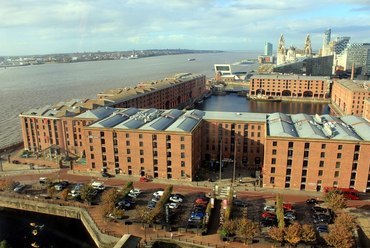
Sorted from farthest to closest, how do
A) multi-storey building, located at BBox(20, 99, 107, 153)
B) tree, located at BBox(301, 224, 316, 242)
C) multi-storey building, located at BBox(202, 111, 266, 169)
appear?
multi-storey building, located at BBox(20, 99, 107, 153)
multi-storey building, located at BBox(202, 111, 266, 169)
tree, located at BBox(301, 224, 316, 242)

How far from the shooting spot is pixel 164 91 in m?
104

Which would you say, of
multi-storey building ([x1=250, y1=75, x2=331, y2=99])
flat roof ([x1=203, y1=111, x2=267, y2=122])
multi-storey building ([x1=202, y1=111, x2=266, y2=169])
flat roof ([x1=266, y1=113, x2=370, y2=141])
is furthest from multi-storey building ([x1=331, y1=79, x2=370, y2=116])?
multi-storey building ([x1=202, y1=111, x2=266, y2=169])

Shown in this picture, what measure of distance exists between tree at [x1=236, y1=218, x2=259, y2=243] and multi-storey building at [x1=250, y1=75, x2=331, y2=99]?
121 metres

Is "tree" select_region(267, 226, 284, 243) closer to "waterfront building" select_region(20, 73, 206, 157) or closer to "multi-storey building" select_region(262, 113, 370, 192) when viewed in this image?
"multi-storey building" select_region(262, 113, 370, 192)

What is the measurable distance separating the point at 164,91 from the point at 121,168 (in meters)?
56.4

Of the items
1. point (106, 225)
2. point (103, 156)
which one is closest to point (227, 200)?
point (106, 225)

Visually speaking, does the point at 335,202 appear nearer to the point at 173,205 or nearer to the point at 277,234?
the point at 277,234

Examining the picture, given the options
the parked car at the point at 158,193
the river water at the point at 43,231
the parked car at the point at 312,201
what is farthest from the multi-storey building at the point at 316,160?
the river water at the point at 43,231

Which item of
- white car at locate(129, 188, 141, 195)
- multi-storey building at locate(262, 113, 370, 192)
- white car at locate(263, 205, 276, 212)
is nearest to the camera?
white car at locate(263, 205, 276, 212)

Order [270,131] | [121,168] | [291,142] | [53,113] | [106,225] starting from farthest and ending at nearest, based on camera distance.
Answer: [53,113] → [121,168] → [270,131] → [291,142] → [106,225]

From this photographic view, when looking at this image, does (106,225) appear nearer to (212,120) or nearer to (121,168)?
(121,168)

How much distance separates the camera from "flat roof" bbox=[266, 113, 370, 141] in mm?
44884

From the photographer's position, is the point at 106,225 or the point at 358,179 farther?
the point at 358,179

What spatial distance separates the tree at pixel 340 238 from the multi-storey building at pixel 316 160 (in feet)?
44.5
